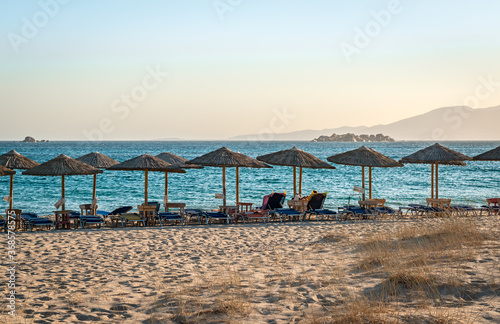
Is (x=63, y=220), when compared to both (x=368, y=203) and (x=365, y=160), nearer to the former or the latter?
(x=368, y=203)

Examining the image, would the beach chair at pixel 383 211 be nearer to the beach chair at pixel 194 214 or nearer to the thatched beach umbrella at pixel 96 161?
the beach chair at pixel 194 214

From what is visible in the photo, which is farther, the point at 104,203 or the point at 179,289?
the point at 104,203

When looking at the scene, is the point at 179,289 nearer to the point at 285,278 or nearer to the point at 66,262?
the point at 285,278

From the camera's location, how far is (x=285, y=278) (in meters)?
6.11

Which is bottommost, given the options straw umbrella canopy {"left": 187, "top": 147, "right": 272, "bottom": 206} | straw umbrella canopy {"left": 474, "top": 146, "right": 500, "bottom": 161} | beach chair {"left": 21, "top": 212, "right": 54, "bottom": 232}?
beach chair {"left": 21, "top": 212, "right": 54, "bottom": 232}

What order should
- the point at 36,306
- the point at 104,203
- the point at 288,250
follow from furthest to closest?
1. the point at 104,203
2. the point at 288,250
3. the point at 36,306

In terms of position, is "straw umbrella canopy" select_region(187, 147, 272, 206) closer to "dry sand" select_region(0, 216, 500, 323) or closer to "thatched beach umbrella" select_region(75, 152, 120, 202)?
"thatched beach umbrella" select_region(75, 152, 120, 202)

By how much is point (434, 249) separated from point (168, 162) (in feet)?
29.4

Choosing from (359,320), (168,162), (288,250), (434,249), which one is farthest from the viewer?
(168,162)

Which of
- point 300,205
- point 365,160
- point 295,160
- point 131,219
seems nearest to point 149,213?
point 131,219

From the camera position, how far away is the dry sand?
15.1 ft

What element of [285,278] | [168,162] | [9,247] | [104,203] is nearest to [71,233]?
[9,247]

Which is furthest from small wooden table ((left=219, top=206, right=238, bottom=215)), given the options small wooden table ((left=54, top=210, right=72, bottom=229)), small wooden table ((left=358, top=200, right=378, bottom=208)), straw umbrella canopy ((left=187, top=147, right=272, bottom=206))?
small wooden table ((left=54, top=210, right=72, bottom=229))

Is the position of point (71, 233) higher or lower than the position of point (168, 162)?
lower
